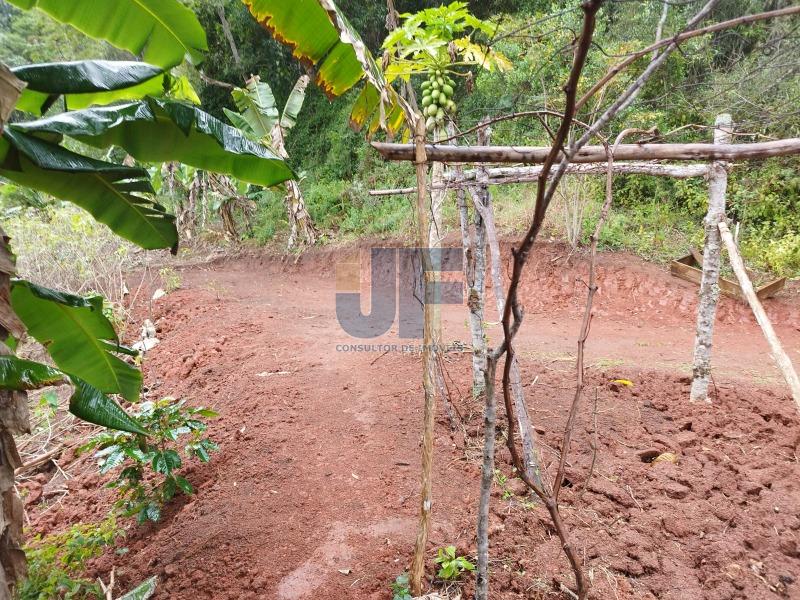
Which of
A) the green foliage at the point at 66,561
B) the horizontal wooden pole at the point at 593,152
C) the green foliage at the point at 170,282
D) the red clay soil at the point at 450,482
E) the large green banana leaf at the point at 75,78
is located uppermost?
the large green banana leaf at the point at 75,78

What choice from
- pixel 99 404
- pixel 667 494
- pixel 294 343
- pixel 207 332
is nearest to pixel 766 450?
pixel 667 494

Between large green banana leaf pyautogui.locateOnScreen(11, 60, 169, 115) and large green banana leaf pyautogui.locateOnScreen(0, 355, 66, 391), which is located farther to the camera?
large green banana leaf pyautogui.locateOnScreen(11, 60, 169, 115)

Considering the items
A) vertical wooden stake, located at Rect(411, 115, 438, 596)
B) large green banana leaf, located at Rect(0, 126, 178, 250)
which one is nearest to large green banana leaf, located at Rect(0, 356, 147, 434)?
large green banana leaf, located at Rect(0, 126, 178, 250)

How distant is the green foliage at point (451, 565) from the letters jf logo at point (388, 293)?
4.23 metres

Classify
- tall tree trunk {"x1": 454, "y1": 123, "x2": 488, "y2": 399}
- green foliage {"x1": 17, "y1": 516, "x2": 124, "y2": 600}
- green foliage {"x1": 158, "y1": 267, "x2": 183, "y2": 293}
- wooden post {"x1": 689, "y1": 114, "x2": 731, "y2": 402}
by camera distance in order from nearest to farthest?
green foliage {"x1": 17, "y1": 516, "x2": 124, "y2": 600}, wooden post {"x1": 689, "y1": 114, "x2": 731, "y2": 402}, tall tree trunk {"x1": 454, "y1": 123, "x2": 488, "y2": 399}, green foliage {"x1": 158, "y1": 267, "x2": 183, "y2": 293}

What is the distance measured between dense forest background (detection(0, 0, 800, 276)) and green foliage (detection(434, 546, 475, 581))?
411 cm

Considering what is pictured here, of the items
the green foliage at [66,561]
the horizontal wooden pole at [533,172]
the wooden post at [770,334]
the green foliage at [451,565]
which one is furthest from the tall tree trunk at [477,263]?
the green foliage at [66,561]

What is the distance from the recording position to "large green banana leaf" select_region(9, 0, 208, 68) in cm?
230

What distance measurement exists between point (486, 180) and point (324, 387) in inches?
96.7

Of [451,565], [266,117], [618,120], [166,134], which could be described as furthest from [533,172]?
[618,120]

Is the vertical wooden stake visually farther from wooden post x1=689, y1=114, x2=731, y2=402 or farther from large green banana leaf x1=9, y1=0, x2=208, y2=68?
wooden post x1=689, y1=114, x2=731, y2=402

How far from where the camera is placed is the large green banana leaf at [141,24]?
230 cm

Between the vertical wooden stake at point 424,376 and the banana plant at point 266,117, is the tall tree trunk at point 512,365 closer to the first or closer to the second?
the vertical wooden stake at point 424,376

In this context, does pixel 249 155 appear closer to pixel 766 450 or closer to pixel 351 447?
pixel 351 447
